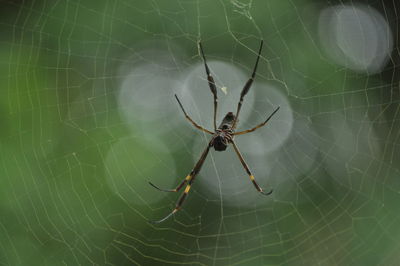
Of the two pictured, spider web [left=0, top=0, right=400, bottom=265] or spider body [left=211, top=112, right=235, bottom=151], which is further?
spider web [left=0, top=0, right=400, bottom=265]

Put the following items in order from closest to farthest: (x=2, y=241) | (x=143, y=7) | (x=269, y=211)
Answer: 1. (x=2, y=241)
2. (x=143, y=7)
3. (x=269, y=211)

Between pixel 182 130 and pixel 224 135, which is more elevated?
pixel 224 135

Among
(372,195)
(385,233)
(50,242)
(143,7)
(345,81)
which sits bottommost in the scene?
(385,233)

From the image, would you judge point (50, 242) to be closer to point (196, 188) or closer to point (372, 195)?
point (196, 188)

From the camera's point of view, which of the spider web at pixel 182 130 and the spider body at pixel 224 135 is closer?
the spider body at pixel 224 135

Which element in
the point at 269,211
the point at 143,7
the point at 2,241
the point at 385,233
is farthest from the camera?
the point at 269,211

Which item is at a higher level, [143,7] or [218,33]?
[143,7]

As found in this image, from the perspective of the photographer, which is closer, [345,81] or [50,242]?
[50,242]

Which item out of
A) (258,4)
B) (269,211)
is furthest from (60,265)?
(258,4)
